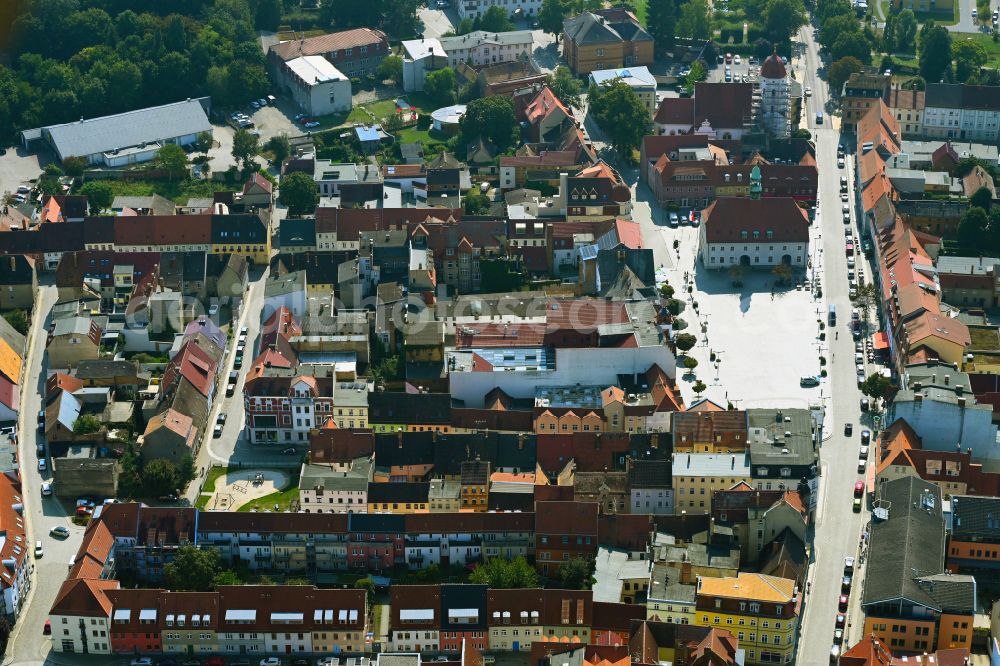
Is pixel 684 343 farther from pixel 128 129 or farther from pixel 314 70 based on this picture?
pixel 128 129

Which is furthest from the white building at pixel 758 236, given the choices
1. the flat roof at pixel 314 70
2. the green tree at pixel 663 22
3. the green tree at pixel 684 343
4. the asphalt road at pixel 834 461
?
the green tree at pixel 663 22

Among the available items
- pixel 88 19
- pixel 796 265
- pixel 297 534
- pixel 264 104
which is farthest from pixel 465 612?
pixel 88 19

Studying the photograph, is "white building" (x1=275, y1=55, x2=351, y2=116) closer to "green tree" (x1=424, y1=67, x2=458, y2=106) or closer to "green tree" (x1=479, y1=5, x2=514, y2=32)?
"green tree" (x1=424, y1=67, x2=458, y2=106)

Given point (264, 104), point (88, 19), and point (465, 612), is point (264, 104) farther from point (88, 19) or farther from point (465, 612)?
point (465, 612)

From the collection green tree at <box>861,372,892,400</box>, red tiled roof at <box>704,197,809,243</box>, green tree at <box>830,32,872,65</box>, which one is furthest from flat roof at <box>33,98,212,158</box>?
green tree at <box>861,372,892,400</box>

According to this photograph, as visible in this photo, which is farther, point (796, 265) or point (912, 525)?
point (796, 265)

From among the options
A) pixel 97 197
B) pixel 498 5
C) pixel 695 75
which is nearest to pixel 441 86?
pixel 498 5
